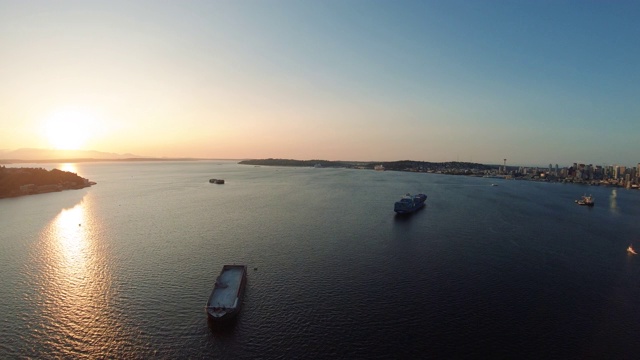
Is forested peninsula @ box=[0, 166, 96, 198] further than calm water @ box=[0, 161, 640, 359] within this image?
Yes

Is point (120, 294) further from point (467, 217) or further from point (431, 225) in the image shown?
point (467, 217)

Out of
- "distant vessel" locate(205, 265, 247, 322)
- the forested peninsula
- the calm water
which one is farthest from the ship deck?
the forested peninsula

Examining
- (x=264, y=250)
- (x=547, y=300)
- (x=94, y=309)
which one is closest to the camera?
(x=94, y=309)

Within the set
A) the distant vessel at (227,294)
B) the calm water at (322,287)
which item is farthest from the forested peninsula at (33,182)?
the distant vessel at (227,294)

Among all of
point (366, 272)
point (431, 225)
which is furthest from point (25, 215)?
point (431, 225)

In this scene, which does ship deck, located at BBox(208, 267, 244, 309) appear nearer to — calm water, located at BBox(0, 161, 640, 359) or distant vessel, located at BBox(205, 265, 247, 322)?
distant vessel, located at BBox(205, 265, 247, 322)

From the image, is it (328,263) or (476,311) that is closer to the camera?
(476,311)

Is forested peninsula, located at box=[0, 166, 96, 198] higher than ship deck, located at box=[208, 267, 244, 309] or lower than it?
higher

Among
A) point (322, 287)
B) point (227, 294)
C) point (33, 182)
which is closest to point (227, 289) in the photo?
point (227, 294)
